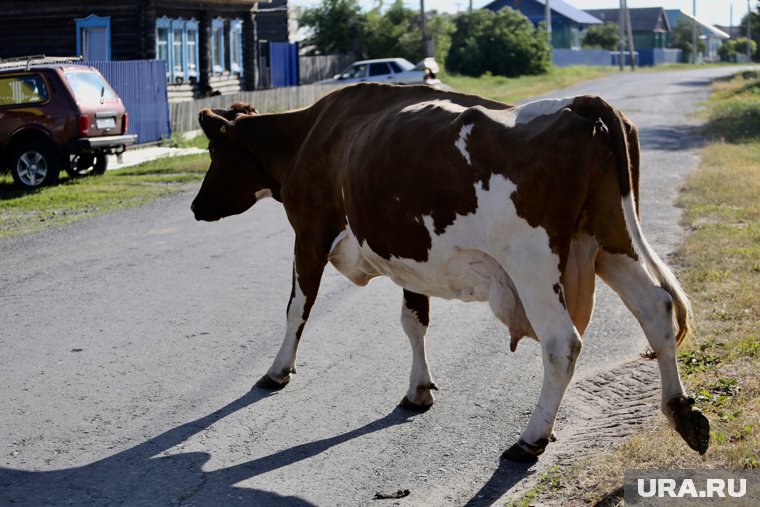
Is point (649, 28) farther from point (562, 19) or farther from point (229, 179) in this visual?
point (229, 179)

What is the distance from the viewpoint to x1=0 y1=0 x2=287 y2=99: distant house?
31.1 meters

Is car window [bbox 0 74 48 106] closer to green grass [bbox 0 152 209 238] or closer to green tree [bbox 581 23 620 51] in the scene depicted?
green grass [bbox 0 152 209 238]

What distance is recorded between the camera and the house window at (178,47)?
32.7 m

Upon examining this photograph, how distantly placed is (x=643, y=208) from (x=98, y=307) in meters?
7.97

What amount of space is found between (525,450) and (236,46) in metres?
34.3

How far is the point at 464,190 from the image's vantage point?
5699 millimetres

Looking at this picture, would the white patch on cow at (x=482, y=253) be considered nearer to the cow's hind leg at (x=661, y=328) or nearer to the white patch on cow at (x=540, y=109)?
the white patch on cow at (x=540, y=109)

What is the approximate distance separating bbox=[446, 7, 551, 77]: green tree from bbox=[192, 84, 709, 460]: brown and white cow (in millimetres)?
59577

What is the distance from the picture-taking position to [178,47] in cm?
3366

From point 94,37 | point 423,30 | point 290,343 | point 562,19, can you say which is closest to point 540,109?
point 290,343

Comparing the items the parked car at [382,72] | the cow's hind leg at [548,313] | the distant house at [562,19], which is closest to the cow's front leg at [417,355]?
the cow's hind leg at [548,313]

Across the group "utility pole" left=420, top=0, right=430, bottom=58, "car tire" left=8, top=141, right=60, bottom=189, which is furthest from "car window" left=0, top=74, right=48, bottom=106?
"utility pole" left=420, top=0, right=430, bottom=58

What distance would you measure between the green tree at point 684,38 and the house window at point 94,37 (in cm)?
8903

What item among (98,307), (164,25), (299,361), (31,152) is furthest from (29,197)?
(164,25)
